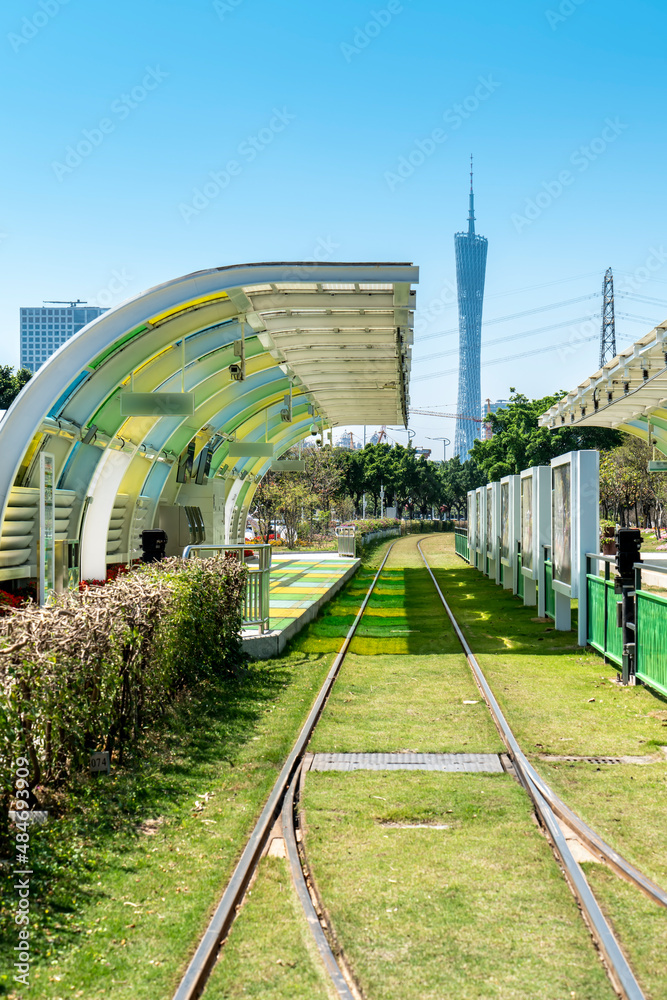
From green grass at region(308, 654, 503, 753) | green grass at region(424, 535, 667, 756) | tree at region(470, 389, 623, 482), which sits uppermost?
tree at region(470, 389, 623, 482)

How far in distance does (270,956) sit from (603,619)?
8982 mm

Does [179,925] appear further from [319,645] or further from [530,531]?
[530,531]

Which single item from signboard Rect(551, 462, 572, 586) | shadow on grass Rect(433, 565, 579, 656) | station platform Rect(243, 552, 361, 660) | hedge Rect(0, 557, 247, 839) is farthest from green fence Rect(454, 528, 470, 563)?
hedge Rect(0, 557, 247, 839)

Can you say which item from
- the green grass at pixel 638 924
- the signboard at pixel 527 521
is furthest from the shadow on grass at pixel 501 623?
the green grass at pixel 638 924

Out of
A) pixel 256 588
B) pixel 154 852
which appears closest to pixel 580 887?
pixel 154 852

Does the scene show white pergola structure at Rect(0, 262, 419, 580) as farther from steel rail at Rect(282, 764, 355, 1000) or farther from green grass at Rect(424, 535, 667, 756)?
steel rail at Rect(282, 764, 355, 1000)

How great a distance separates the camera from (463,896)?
4.91m

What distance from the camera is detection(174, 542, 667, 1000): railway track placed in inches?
159

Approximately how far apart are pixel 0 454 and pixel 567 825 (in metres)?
9.34

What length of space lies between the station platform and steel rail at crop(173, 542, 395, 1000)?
4.06 metres

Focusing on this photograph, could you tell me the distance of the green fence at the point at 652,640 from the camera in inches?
378

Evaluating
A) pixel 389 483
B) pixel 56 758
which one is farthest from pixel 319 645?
pixel 389 483

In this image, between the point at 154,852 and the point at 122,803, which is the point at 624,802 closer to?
the point at 154,852

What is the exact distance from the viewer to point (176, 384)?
18609 millimetres
